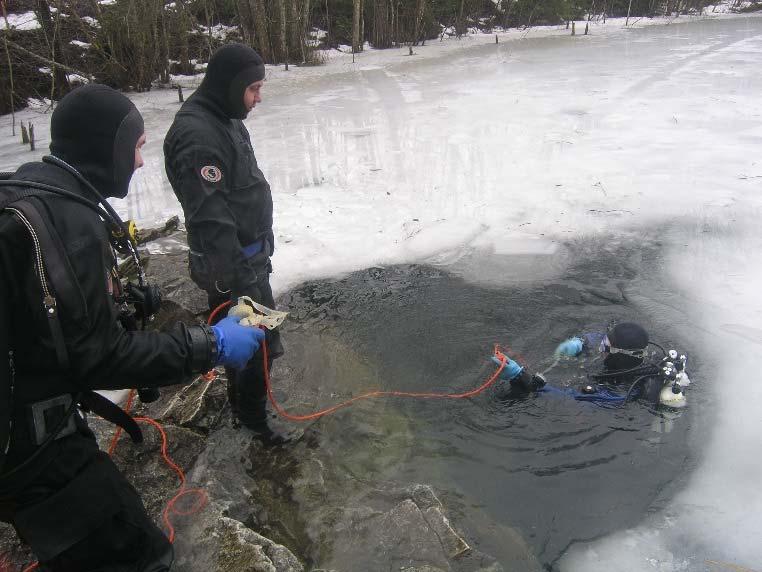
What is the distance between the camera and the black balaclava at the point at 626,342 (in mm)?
3154

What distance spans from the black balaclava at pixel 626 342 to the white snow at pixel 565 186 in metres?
0.51

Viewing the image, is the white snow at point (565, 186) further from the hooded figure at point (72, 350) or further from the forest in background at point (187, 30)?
the hooded figure at point (72, 350)

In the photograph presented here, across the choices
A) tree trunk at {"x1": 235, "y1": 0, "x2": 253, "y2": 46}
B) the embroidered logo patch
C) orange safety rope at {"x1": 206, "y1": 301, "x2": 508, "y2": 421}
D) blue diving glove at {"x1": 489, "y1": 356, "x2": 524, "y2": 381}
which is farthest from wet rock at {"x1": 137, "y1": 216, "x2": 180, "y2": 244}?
tree trunk at {"x1": 235, "y1": 0, "x2": 253, "y2": 46}

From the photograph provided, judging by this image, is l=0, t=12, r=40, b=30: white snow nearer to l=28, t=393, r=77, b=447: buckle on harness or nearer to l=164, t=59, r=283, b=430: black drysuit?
l=164, t=59, r=283, b=430: black drysuit

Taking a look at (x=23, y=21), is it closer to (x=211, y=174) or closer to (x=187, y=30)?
(x=187, y=30)

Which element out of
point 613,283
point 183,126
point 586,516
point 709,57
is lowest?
point 586,516

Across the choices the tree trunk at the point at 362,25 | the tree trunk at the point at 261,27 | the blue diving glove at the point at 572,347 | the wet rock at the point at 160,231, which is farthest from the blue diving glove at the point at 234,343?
the tree trunk at the point at 362,25

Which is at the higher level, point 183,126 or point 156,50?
point 156,50

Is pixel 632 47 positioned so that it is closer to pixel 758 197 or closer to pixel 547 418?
pixel 758 197

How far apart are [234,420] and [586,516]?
6.17 ft

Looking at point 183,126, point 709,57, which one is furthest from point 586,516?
point 709,57

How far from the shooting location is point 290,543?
231 cm

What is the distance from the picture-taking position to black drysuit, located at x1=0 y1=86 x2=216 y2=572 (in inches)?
52.6

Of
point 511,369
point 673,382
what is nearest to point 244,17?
point 511,369
